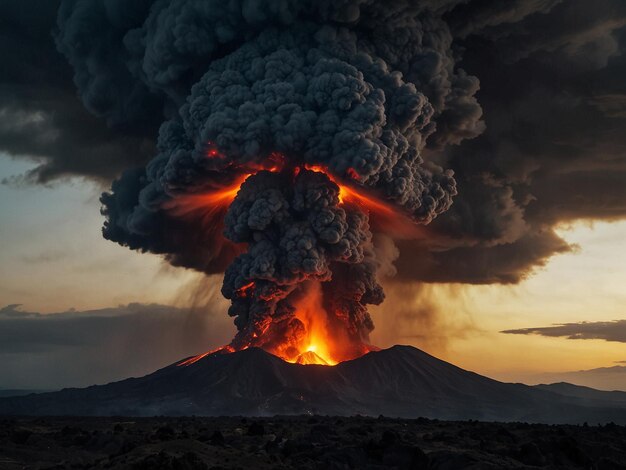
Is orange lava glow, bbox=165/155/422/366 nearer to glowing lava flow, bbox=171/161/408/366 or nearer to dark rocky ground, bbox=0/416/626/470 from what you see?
glowing lava flow, bbox=171/161/408/366

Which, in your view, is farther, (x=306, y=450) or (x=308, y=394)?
(x=308, y=394)

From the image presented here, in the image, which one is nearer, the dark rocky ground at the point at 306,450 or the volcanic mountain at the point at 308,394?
the dark rocky ground at the point at 306,450

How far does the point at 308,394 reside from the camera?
84.8m

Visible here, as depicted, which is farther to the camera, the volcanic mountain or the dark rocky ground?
the volcanic mountain

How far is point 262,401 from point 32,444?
45.2m

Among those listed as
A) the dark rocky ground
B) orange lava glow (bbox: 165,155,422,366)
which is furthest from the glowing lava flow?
the dark rocky ground

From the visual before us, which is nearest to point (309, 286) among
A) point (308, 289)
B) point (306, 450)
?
point (308, 289)

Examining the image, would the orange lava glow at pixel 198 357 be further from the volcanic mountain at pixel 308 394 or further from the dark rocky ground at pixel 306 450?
the dark rocky ground at pixel 306 450

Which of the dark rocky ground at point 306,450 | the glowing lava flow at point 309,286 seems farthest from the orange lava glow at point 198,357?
the dark rocky ground at point 306,450

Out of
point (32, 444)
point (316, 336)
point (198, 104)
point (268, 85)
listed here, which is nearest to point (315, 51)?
point (268, 85)

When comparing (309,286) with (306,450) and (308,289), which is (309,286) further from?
(306,450)

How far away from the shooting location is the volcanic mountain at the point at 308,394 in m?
84.2

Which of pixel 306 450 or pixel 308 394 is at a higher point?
pixel 308 394

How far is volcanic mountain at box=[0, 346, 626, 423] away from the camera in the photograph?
84188 millimetres
